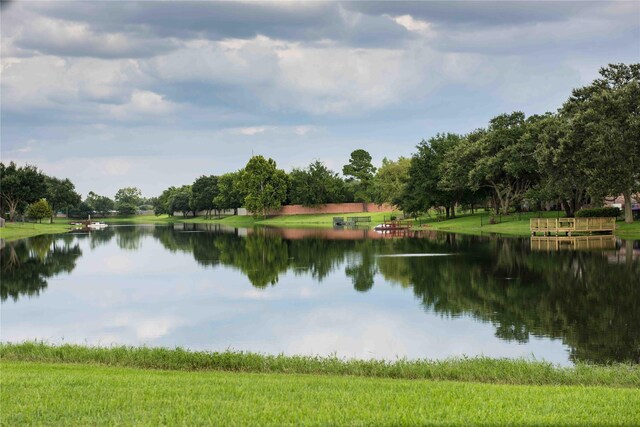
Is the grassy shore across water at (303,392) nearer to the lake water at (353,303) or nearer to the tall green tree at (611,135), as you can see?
the lake water at (353,303)

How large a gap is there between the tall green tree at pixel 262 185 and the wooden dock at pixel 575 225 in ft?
249

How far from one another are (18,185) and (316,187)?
52.3 m

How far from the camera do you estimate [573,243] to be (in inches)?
1882

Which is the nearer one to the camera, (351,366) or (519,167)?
(351,366)

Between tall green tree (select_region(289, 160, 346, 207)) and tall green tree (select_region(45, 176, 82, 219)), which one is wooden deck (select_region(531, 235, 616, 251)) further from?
tall green tree (select_region(45, 176, 82, 219))

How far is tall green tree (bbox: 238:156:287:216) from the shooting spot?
126875mm

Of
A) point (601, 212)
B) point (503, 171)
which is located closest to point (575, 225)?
point (601, 212)

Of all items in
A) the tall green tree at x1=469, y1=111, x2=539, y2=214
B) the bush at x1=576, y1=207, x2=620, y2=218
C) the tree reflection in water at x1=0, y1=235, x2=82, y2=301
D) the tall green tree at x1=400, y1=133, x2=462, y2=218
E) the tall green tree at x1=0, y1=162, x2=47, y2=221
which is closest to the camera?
the tree reflection in water at x1=0, y1=235, x2=82, y2=301

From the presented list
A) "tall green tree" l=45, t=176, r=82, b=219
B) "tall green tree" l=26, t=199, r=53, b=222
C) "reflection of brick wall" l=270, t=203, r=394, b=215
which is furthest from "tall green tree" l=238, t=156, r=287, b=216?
"tall green tree" l=45, t=176, r=82, b=219

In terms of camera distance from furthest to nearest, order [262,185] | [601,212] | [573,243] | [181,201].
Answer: [181,201] → [262,185] → [601,212] → [573,243]

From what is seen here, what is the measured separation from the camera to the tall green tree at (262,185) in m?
127

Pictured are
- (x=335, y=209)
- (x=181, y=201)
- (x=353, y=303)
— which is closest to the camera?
(x=353, y=303)

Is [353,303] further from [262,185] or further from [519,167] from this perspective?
[262,185]

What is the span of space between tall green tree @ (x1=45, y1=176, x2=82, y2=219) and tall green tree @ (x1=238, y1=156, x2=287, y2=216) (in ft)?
132
